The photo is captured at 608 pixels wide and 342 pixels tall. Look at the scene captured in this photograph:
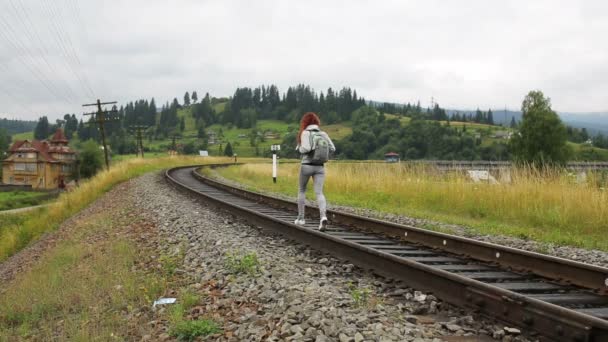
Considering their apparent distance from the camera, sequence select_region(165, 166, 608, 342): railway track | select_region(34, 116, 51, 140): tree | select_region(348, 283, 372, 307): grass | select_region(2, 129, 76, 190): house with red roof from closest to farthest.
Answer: select_region(165, 166, 608, 342): railway track < select_region(348, 283, 372, 307): grass < select_region(2, 129, 76, 190): house with red roof < select_region(34, 116, 51, 140): tree

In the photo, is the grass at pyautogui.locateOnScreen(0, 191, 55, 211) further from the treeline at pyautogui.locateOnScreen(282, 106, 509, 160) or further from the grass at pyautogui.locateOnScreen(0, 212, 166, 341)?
the grass at pyautogui.locateOnScreen(0, 212, 166, 341)

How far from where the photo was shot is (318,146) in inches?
324

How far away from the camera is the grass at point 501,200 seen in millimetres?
9633

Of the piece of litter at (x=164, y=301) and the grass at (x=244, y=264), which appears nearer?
the piece of litter at (x=164, y=301)

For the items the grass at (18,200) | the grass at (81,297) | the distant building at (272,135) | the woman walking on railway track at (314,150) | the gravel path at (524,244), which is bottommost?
the grass at (18,200)

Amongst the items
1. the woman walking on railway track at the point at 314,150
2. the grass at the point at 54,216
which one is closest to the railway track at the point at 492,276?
the woman walking on railway track at the point at 314,150

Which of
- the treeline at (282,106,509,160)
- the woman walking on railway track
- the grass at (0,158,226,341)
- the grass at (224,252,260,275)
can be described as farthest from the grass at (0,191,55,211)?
the grass at (224,252,260,275)

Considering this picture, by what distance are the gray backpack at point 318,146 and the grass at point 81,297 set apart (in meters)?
3.13

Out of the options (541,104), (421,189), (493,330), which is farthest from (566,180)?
(541,104)

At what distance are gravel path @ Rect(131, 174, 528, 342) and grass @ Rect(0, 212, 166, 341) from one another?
2.47 feet

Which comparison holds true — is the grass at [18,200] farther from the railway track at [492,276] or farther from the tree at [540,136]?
the railway track at [492,276]

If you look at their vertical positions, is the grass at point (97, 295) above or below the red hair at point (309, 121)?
below

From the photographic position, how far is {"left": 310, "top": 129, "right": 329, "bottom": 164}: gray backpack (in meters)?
8.22

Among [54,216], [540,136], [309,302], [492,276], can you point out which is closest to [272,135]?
[540,136]
